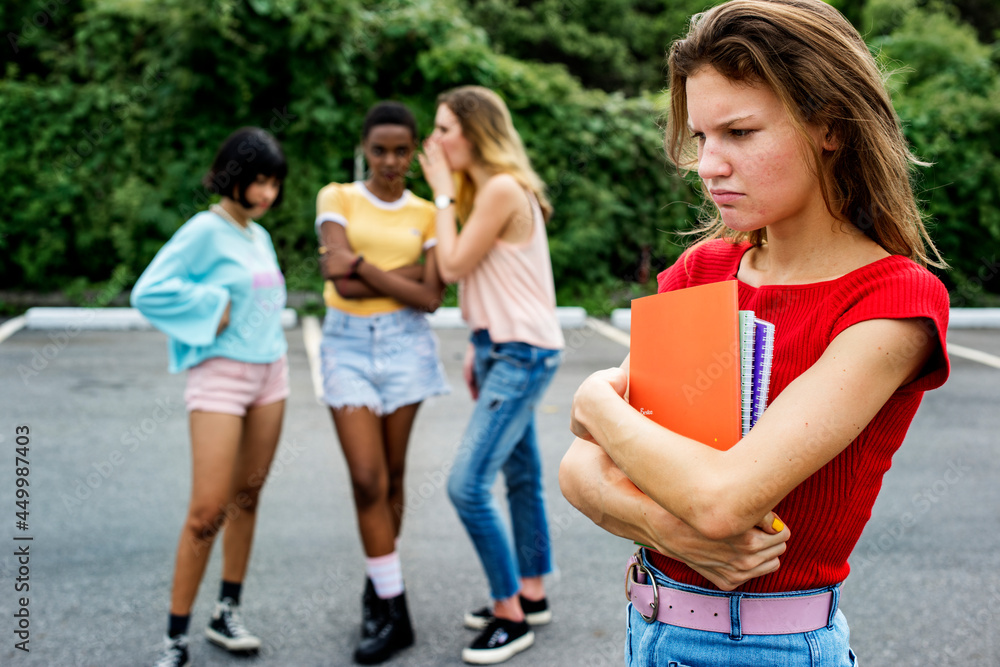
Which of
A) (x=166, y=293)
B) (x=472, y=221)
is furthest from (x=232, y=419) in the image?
(x=472, y=221)

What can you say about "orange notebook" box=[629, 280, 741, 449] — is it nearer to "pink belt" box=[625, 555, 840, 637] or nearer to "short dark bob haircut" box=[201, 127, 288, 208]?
"pink belt" box=[625, 555, 840, 637]

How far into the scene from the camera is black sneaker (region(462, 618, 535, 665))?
3.06 meters

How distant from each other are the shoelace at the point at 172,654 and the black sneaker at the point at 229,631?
196 millimetres

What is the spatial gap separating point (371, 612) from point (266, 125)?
8.32 metres

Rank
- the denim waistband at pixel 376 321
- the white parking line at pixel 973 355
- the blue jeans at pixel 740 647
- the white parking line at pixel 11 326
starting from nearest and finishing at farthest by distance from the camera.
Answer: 1. the blue jeans at pixel 740 647
2. the denim waistband at pixel 376 321
3. the white parking line at pixel 973 355
4. the white parking line at pixel 11 326

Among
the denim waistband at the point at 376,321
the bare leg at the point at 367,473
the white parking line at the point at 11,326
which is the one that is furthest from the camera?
the white parking line at the point at 11,326

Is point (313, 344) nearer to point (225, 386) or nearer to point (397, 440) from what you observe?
point (397, 440)

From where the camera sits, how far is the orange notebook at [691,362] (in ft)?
3.79

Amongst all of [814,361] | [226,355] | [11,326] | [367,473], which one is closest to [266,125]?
[11,326]

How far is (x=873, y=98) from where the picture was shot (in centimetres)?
121

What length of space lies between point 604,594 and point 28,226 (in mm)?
9067

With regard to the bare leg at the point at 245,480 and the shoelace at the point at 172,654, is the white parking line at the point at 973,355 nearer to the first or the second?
the bare leg at the point at 245,480

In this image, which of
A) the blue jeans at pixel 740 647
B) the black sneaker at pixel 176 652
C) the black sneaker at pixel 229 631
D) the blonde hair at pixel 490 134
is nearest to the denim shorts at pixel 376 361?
the blonde hair at pixel 490 134

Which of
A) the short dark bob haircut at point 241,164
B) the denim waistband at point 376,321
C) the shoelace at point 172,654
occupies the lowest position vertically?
the shoelace at point 172,654
